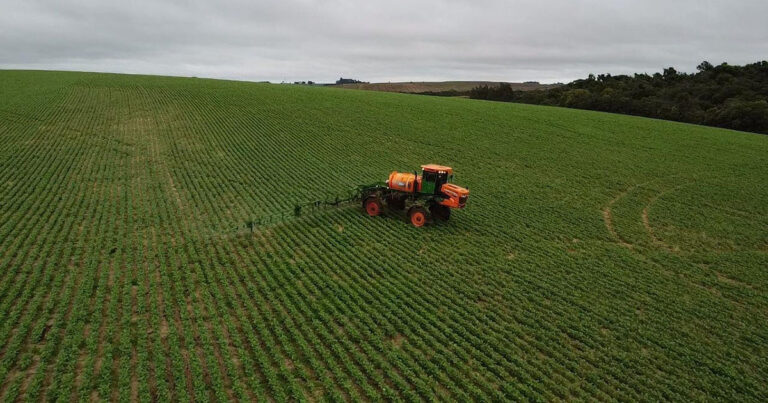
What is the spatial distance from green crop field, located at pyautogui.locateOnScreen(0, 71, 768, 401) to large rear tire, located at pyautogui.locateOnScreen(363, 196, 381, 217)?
1.72ft

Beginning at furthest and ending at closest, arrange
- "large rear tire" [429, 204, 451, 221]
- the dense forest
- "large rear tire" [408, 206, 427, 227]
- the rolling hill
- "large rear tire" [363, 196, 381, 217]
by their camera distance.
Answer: the rolling hill → the dense forest → "large rear tire" [363, 196, 381, 217] → "large rear tire" [429, 204, 451, 221] → "large rear tire" [408, 206, 427, 227]

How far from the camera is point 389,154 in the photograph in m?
35.8

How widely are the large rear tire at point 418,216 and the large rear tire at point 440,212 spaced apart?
1.05 metres

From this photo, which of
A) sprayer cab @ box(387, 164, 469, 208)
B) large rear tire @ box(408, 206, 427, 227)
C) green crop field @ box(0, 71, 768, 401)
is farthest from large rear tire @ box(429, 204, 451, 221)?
large rear tire @ box(408, 206, 427, 227)

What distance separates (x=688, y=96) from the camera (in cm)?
6812

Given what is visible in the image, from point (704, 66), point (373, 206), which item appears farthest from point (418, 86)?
point (373, 206)

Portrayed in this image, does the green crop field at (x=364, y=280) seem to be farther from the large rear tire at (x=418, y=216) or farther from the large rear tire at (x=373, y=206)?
the large rear tire at (x=373, y=206)

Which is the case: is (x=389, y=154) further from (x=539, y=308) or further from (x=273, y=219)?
(x=539, y=308)

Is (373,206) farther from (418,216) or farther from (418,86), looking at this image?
(418,86)

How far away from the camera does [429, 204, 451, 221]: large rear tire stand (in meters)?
20.7

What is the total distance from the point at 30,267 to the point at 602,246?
24.1 m

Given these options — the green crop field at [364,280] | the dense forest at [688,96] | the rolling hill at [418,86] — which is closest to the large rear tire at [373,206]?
the green crop field at [364,280]

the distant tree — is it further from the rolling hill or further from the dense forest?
the rolling hill

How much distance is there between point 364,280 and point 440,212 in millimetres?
7211
